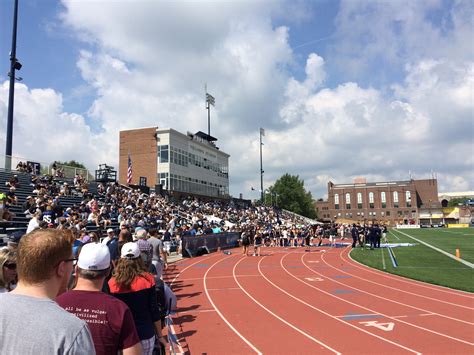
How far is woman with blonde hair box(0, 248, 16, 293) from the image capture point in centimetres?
339

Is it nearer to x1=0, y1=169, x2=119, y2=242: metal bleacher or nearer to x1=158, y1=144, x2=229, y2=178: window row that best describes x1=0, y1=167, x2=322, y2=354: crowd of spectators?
x1=0, y1=169, x2=119, y2=242: metal bleacher

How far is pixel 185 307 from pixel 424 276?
1032 cm

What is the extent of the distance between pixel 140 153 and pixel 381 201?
84509 millimetres

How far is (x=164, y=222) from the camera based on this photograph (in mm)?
27047

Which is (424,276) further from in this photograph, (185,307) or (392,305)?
(185,307)

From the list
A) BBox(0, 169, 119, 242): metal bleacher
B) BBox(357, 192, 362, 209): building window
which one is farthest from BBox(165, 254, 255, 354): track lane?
BBox(357, 192, 362, 209): building window

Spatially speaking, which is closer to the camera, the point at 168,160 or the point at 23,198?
the point at 23,198

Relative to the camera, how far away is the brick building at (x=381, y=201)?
110 meters

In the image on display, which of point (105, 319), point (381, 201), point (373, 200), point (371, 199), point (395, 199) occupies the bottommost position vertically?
point (105, 319)

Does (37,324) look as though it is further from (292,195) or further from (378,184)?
(378,184)

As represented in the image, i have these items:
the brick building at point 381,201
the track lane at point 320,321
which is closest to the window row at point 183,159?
the track lane at point 320,321

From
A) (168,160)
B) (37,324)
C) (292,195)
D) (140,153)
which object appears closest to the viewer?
(37,324)

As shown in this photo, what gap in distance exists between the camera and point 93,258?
8.89 ft

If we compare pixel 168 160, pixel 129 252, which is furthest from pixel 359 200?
pixel 129 252
